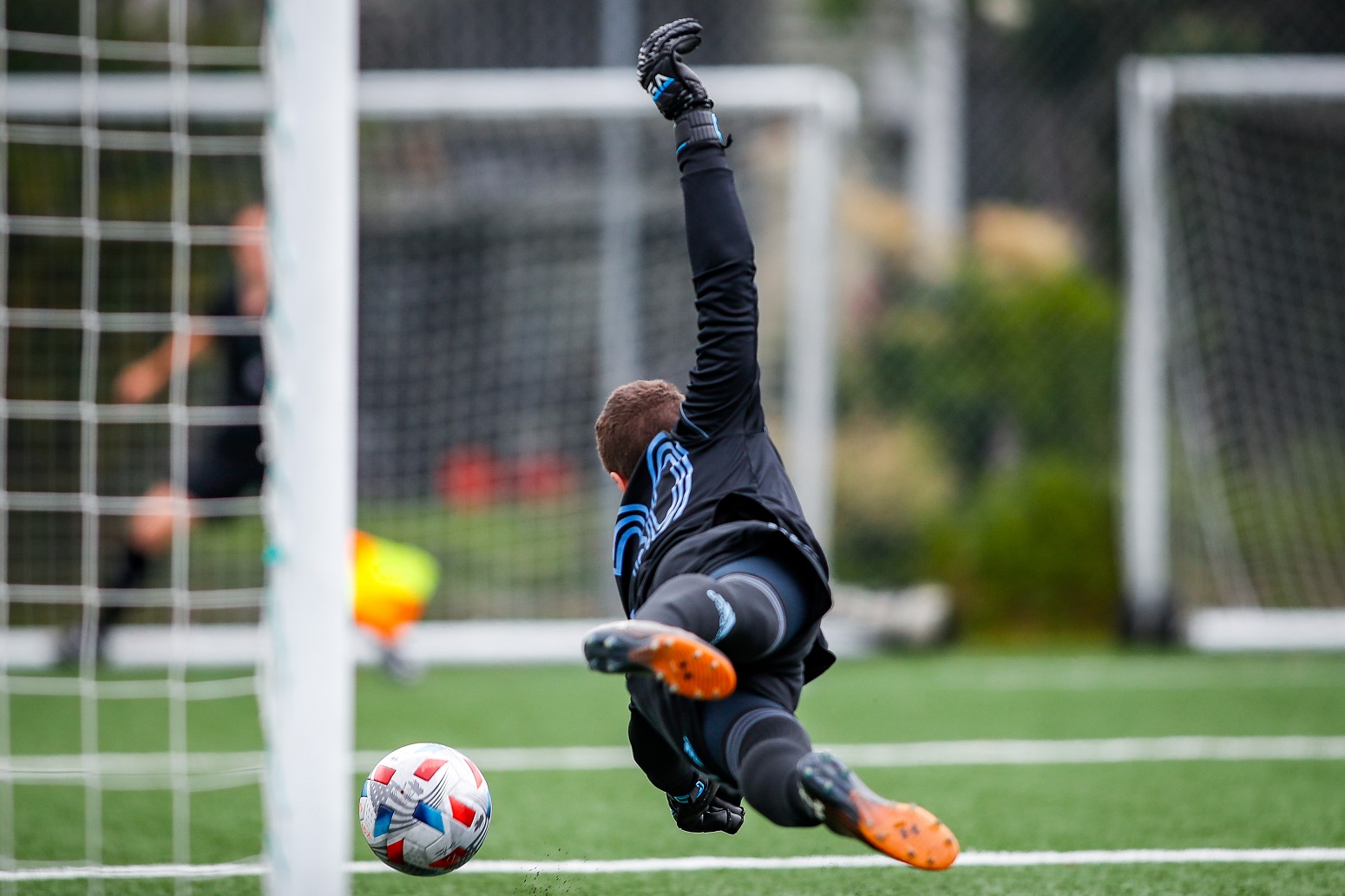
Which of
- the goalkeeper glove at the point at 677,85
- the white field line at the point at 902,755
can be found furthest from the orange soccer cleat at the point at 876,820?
the white field line at the point at 902,755

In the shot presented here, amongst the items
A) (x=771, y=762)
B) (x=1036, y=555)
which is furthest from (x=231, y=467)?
(x=1036, y=555)

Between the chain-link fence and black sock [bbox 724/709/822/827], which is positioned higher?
the chain-link fence

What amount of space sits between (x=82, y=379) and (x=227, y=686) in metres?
2.28

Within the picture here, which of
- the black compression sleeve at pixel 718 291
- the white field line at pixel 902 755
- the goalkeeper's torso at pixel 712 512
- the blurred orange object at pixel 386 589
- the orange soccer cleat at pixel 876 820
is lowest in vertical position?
the white field line at pixel 902 755

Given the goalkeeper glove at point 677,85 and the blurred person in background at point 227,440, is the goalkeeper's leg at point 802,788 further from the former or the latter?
the blurred person in background at point 227,440

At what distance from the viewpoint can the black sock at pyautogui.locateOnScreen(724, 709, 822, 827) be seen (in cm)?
239

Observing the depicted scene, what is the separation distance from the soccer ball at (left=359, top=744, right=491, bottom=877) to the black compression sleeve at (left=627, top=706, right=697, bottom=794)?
14.6 inches

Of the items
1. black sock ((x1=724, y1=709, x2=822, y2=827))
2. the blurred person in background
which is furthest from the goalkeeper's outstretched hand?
the blurred person in background

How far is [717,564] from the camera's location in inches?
106

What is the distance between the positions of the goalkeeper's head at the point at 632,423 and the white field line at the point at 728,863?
1.05m

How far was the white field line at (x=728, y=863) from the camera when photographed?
10.8 ft

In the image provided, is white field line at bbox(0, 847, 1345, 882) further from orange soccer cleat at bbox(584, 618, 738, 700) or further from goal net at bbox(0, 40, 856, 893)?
goal net at bbox(0, 40, 856, 893)

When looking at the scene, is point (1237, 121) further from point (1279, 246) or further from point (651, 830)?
point (651, 830)

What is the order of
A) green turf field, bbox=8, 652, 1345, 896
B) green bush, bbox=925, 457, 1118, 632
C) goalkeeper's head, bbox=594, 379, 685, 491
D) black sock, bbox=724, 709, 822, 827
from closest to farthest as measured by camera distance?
black sock, bbox=724, 709, 822, 827, goalkeeper's head, bbox=594, 379, 685, 491, green turf field, bbox=8, 652, 1345, 896, green bush, bbox=925, 457, 1118, 632
